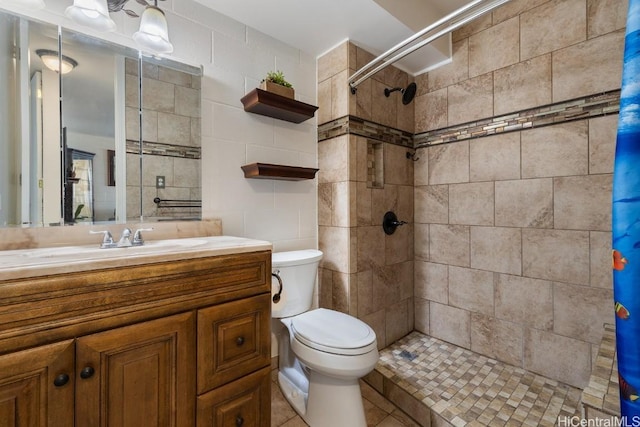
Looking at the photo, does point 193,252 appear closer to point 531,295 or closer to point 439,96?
point 531,295

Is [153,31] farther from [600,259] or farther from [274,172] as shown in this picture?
[600,259]

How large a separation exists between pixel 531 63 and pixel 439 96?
23.4 inches

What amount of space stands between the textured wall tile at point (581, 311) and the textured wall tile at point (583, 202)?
0.36 meters

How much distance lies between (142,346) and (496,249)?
6.84 ft

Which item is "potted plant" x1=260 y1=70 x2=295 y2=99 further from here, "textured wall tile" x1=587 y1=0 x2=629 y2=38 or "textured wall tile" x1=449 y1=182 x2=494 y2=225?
"textured wall tile" x1=587 y1=0 x2=629 y2=38

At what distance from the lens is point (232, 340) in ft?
3.47

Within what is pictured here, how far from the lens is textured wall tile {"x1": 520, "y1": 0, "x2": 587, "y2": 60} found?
1.58 meters

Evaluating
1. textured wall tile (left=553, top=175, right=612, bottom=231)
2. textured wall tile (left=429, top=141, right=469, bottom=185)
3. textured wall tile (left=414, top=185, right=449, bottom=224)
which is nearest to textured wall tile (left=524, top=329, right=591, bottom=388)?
textured wall tile (left=553, top=175, right=612, bottom=231)

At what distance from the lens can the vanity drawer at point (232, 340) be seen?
0.99 m

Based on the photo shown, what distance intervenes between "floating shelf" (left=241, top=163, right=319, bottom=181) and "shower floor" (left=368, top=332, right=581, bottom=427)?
136cm

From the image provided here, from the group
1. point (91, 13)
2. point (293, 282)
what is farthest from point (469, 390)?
point (91, 13)

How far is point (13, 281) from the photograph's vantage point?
0.69 metres

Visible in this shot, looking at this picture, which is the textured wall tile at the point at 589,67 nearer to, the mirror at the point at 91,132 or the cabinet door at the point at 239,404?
the mirror at the point at 91,132

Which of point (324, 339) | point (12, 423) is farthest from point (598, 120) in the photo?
point (12, 423)
